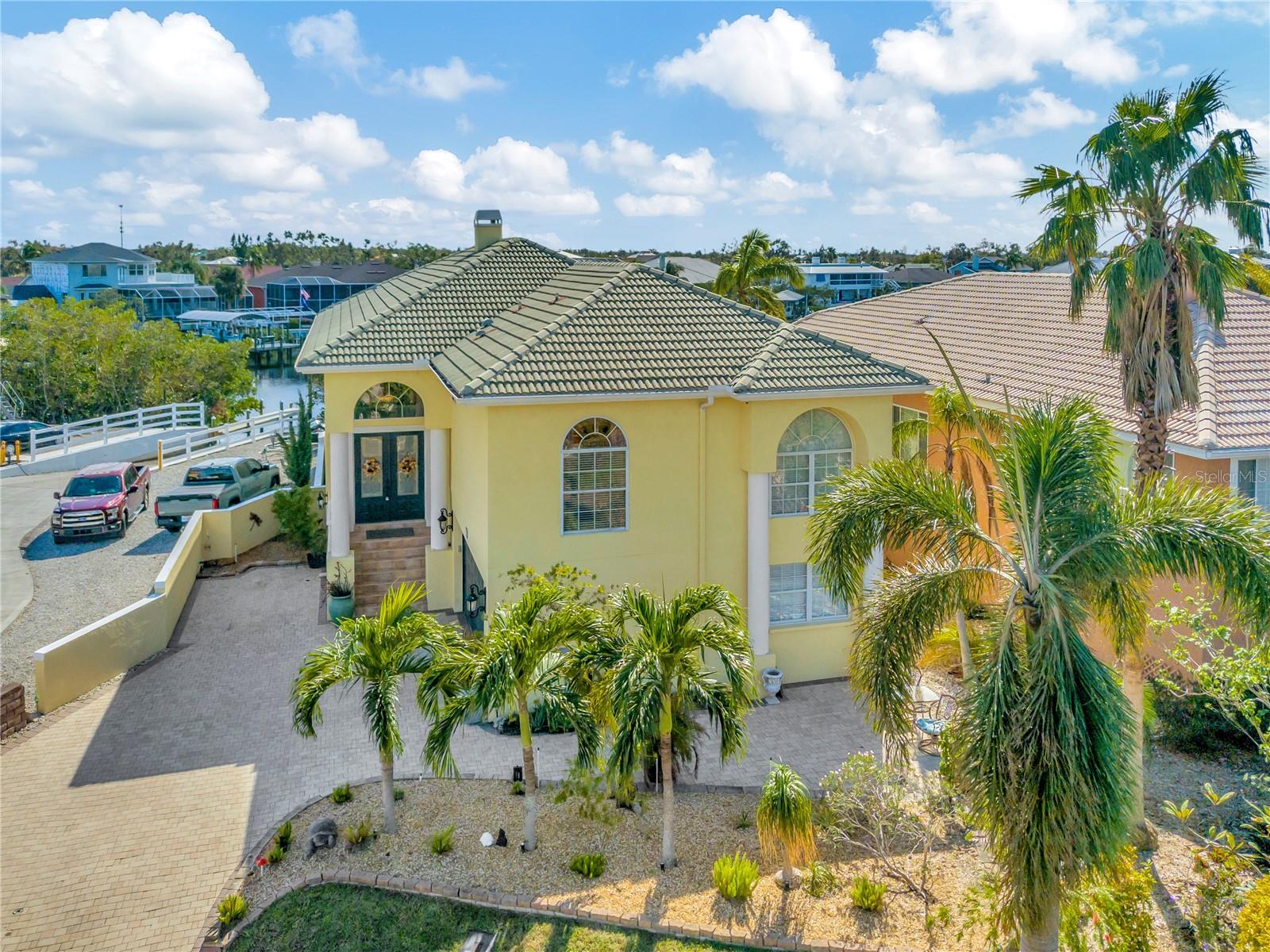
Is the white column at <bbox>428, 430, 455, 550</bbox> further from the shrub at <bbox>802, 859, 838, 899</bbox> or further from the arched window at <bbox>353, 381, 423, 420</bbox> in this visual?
the shrub at <bbox>802, 859, 838, 899</bbox>

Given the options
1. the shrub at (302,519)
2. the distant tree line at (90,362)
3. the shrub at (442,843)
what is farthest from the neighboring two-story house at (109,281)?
the shrub at (442,843)

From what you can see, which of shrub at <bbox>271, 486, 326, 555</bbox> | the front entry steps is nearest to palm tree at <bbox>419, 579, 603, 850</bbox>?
the front entry steps

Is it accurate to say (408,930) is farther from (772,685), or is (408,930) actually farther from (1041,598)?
(772,685)

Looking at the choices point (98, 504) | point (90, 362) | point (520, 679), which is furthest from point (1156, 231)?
point (90, 362)

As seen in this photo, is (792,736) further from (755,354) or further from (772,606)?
(755,354)

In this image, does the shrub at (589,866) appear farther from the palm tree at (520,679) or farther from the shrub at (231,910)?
the shrub at (231,910)

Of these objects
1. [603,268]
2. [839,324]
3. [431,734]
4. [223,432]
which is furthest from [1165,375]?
[223,432]
